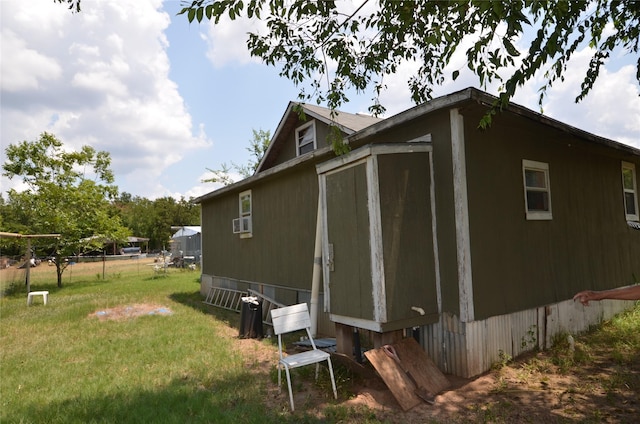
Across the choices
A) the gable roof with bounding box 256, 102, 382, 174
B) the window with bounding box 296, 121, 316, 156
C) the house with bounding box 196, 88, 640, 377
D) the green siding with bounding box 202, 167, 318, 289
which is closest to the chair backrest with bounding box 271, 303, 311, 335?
the house with bounding box 196, 88, 640, 377

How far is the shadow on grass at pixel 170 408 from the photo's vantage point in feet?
12.8

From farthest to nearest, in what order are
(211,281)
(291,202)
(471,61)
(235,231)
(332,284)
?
(211,281), (235,231), (291,202), (332,284), (471,61)

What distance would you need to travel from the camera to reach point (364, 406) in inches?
161

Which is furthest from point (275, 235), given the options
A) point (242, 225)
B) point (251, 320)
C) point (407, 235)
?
point (407, 235)

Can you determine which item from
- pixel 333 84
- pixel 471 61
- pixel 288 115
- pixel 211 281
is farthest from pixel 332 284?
pixel 211 281

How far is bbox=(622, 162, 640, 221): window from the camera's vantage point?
8055 millimetres

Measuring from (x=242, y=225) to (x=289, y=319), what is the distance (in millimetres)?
6220

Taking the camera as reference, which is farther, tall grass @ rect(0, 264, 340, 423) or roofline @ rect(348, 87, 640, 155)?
roofline @ rect(348, 87, 640, 155)

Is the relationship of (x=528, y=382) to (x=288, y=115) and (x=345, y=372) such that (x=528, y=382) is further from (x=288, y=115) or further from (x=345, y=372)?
(x=288, y=115)

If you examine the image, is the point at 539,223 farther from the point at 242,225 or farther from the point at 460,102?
the point at 242,225

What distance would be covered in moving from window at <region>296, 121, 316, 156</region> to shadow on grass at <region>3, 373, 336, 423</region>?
724 centimetres

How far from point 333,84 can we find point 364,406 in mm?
3983

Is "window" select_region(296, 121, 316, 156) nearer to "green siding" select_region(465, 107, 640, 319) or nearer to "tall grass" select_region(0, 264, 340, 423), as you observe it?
"tall grass" select_region(0, 264, 340, 423)

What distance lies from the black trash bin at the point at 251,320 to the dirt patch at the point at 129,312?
3347mm
